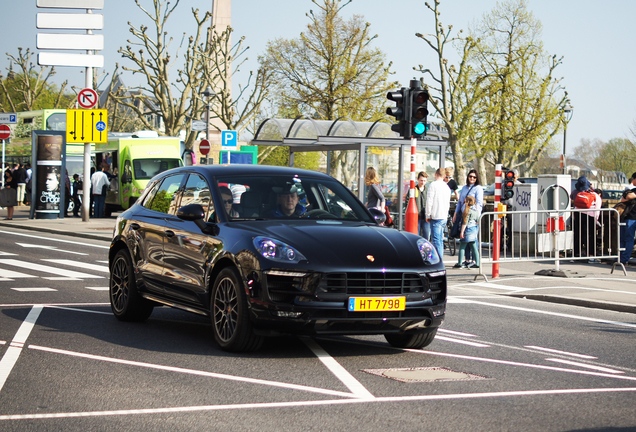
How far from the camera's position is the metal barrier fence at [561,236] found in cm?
1532

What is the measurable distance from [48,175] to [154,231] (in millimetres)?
22645

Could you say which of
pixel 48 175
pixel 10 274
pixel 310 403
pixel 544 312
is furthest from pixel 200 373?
pixel 48 175

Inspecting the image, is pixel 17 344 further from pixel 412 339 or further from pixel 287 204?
pixel 412 339

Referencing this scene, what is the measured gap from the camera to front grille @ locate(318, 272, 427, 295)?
6809mm

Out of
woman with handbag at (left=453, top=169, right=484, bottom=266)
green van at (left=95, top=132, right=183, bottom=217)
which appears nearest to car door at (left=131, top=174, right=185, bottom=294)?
woman with handbag at (left=453, top=169, right=484, bottom=266)

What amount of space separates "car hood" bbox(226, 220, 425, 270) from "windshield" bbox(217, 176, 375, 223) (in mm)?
267

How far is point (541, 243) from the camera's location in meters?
15.4

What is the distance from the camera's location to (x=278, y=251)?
690 cm

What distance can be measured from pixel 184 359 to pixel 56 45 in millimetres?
22695

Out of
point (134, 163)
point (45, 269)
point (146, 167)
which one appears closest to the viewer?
point (45, 269)

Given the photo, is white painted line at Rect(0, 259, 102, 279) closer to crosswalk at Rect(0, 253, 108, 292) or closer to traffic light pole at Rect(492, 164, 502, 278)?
crosswalk at Rect(0, 253, 108, 292)

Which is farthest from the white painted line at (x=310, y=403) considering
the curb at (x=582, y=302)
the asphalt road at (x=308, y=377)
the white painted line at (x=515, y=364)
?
the curb at (x=582, y=302)

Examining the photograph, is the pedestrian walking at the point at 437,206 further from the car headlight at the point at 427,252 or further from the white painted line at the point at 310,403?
the white painted line at the point at 310,403

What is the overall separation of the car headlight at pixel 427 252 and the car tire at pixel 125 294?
3116 mm
